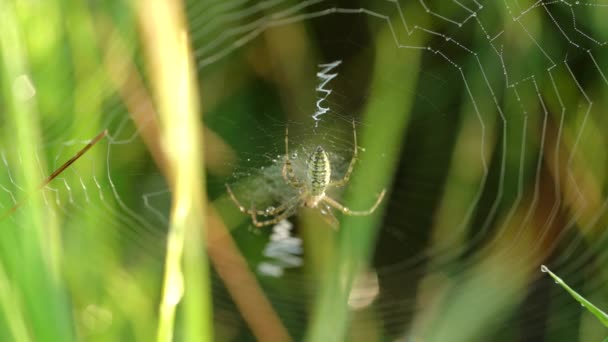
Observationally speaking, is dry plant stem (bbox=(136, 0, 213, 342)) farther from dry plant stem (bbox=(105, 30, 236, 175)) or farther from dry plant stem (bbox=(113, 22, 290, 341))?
dry plant stem (bbox=(113, 22, 290, 341))

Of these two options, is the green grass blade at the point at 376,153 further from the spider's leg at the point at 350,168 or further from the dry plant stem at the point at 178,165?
the dry plant stem at the point at 178,165

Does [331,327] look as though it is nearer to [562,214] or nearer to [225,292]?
[225,292]

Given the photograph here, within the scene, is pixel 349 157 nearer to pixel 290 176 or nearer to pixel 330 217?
pixel 330 217

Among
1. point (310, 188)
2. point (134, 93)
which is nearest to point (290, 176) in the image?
point (310, 188)

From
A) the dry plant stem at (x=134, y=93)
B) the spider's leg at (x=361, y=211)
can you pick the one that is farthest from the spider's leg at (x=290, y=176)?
the dry plant stem at (x=134, y=93)

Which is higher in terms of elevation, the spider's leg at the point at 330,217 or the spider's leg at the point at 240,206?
the spider's leg at the point at 240,206

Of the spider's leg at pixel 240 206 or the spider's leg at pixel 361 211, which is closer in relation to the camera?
the spider's leg at pixel 361 211

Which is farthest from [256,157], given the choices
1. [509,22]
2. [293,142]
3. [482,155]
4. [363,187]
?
[509,22]
